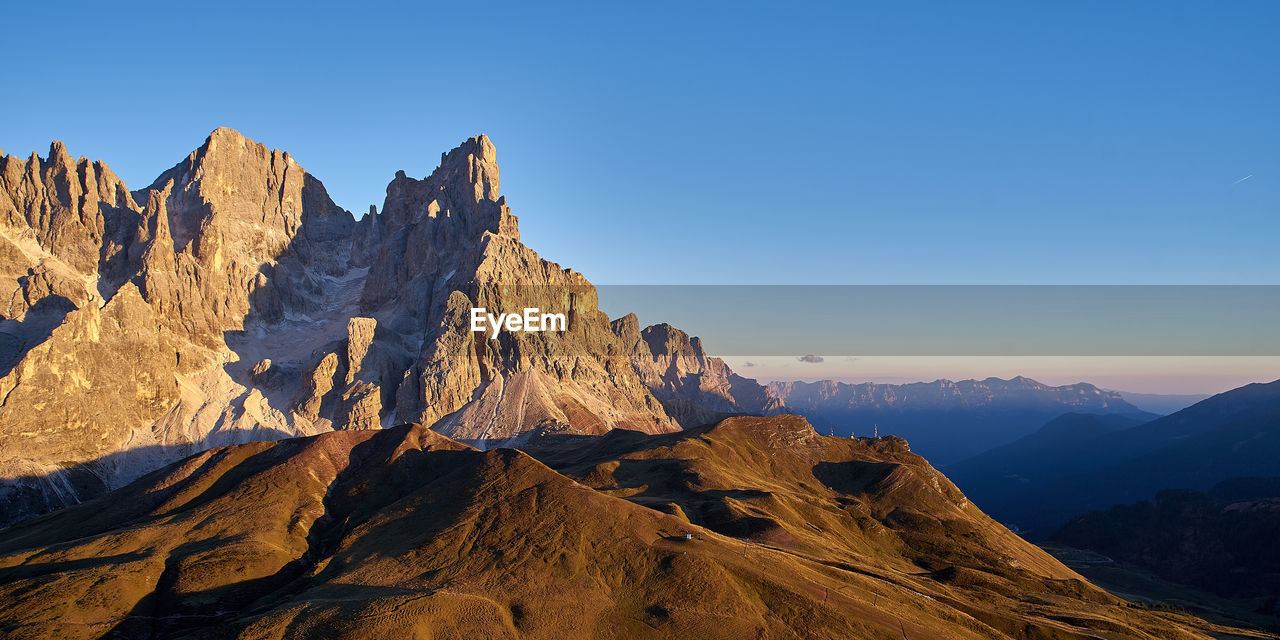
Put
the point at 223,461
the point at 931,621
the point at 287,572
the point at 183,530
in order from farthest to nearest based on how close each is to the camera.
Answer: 1. the point at 223,461
2. the point at 183,530
3. the point at 287,572
4. the point at 931,621

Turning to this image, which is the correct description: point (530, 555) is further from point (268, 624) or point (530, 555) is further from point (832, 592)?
point (832, 592)

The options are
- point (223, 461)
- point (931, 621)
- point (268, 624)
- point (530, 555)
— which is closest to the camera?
point (268, 624)

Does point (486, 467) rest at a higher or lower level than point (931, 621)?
higher

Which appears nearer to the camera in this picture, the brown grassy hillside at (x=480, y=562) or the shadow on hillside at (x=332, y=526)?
the brown grassy hillside at (x=480, y=562)

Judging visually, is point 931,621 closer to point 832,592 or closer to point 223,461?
point 832,592

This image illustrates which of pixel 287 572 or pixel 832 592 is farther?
pixel 287 572

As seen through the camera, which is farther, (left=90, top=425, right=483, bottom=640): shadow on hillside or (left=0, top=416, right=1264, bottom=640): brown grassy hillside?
(left=90, top=425, right=483, bottom=640): shadow on hillside

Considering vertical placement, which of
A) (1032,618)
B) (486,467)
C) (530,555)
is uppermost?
(486,467)

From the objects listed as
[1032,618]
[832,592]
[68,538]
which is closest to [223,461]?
[68,538]

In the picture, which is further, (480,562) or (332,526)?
(332,526)

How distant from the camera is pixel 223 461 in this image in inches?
5940

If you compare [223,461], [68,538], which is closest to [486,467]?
[223,461]

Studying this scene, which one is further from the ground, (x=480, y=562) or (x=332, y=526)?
(x=480, y=562)

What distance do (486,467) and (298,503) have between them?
3443 cm
